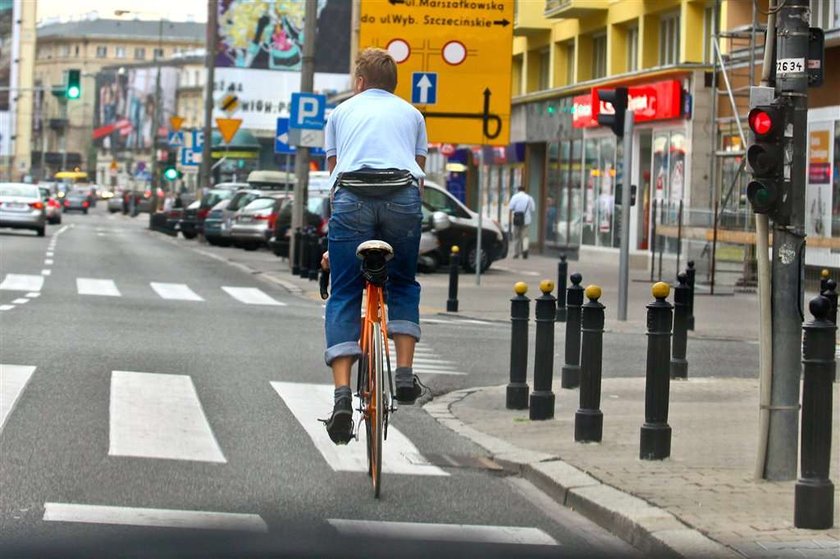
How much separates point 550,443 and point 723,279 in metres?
18.6

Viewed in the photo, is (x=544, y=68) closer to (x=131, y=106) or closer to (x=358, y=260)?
(x=358, y=260)

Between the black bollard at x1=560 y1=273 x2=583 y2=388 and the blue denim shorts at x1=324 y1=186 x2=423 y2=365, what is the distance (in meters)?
3.31

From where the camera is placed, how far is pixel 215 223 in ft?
145

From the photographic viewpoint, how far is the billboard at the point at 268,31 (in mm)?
57906

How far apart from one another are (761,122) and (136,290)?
620 inches

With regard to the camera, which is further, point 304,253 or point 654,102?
point 654,102

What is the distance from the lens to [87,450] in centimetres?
800

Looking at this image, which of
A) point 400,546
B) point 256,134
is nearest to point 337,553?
point 400,546

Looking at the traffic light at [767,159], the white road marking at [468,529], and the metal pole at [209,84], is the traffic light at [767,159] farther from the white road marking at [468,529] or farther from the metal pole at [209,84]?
the metal pole at [209,84]

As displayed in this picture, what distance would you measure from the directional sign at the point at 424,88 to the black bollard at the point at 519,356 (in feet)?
46.6

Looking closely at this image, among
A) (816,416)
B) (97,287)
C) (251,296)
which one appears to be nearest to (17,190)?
(97,287)

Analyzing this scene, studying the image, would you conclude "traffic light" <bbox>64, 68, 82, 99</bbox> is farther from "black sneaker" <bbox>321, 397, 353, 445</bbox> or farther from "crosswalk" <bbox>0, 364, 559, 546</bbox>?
"black sneaker" <bbox>321, 397, 353, 445</bbox>

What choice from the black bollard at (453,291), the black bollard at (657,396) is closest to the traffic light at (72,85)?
the black bollard at (453,291)

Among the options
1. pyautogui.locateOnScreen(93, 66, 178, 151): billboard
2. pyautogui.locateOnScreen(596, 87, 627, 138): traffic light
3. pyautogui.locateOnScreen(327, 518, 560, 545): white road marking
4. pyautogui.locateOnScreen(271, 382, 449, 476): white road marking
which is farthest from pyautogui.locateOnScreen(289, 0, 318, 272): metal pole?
pyautogui.locateOnScreen(93, 66, 178, 151): billboard
